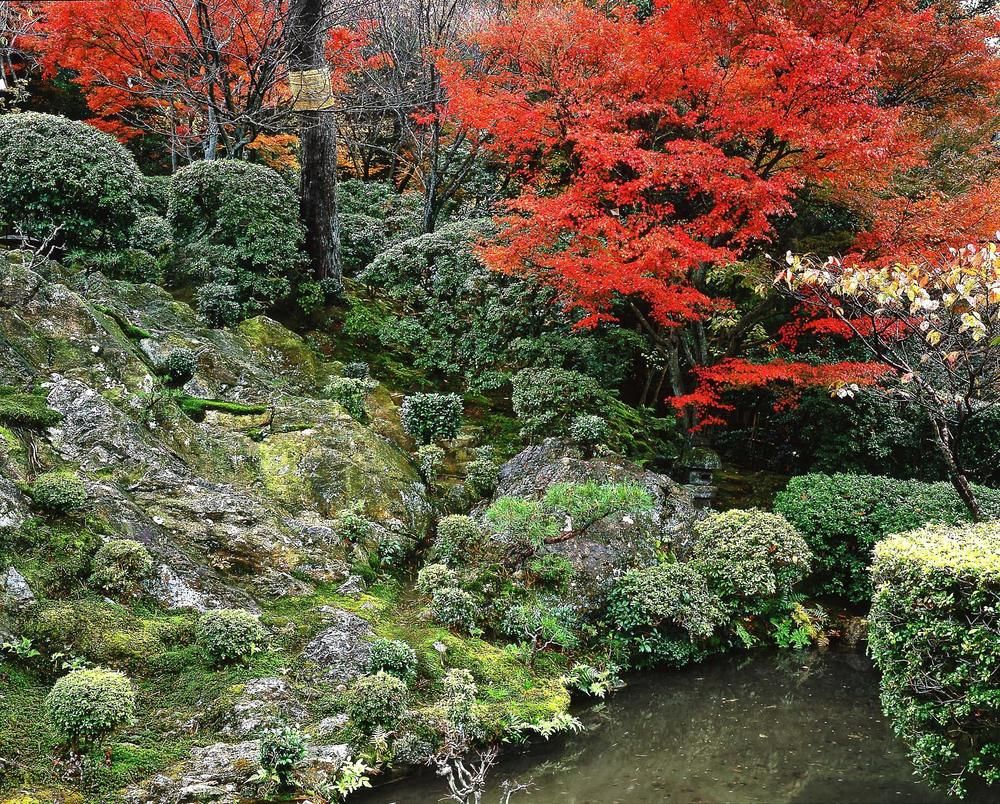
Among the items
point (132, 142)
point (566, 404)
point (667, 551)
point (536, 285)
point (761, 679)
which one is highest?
point (132, 142)

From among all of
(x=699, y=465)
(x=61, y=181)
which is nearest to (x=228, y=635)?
(x=699, y=465)

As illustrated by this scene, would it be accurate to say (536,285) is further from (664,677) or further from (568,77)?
(664,677)

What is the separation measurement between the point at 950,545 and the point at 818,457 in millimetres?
6904

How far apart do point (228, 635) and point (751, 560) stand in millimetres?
6155

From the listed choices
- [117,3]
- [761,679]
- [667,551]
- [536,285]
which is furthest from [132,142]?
[761,679]

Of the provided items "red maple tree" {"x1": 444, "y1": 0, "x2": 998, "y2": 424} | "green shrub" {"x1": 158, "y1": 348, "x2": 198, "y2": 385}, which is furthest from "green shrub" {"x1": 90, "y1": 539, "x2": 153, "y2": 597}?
"red maple tree" {"x1": 444, "y1": 0, "x2": 998, "y2": 424}

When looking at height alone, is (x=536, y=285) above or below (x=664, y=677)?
above

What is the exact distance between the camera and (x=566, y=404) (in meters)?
11.6

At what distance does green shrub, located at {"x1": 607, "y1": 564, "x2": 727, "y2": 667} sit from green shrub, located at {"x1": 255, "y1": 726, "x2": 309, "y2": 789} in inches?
165

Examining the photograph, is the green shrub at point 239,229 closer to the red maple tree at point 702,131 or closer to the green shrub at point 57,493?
the red maple tree at point 702,131

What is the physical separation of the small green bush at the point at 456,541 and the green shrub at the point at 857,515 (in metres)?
4.64

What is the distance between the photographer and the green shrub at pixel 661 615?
869 centimetres

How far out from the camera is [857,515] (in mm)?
10086

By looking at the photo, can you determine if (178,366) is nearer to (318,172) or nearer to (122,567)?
(122,567)
